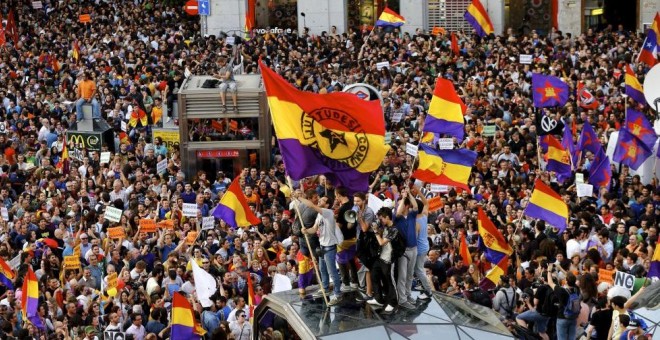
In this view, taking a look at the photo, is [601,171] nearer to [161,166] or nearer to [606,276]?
[606,276]

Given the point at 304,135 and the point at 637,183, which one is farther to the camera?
the point at 637,183

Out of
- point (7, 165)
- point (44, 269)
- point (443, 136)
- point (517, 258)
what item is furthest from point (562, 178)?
point (7, 165)

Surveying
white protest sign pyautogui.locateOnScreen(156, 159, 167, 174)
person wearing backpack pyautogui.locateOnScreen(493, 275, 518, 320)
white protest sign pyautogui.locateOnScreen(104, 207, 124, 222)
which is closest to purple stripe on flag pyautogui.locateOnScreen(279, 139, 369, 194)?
person wearing backpack pyautogui.locateOnScreen(493, 275, 518, 320)

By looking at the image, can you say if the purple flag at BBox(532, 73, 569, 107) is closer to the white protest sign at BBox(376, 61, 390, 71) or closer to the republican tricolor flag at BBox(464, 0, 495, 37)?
the white protest sign at BBox(376, 61, 390, 71)

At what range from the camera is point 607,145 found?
25.2m

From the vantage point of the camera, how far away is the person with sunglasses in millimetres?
17156

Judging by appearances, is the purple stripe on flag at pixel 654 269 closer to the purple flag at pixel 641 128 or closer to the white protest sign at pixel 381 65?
the purple flag at pixel 641 128

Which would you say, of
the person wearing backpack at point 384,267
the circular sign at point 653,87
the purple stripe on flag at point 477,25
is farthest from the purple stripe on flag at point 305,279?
the purple stripe on flag at point 477,25

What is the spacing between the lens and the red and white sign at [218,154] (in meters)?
27.7

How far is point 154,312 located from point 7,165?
10.8 m

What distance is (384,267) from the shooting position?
1438 cm

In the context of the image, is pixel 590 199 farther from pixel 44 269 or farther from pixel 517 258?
pixel 44 269

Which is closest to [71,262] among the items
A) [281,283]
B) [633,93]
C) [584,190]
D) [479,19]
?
[281,283]

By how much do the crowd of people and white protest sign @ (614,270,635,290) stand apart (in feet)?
0.57
